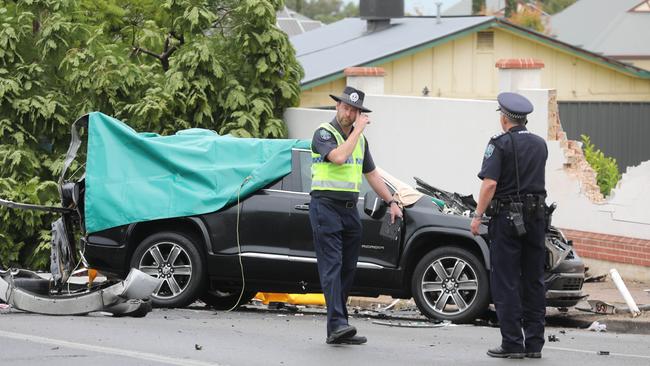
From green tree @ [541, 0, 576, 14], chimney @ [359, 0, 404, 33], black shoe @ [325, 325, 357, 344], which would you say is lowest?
black shoe @ [325, 325, 357, 344]

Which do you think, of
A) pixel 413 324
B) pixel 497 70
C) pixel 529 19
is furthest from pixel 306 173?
pixel 529 19

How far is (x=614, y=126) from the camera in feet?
93.4

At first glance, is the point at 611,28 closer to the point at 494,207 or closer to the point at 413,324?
the point at 413,324

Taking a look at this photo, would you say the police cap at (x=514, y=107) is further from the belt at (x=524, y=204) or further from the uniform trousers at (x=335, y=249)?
the uniform trousers at (x=335, y=249)

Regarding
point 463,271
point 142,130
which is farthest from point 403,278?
point 142,130

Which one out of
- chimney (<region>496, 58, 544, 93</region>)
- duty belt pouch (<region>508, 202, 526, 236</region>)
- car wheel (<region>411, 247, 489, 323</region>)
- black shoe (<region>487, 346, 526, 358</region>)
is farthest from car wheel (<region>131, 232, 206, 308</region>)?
chimney (<region>496, 58, 544, 93</region>)

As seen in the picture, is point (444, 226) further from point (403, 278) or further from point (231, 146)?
point (231, 146)

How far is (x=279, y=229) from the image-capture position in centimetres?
1241

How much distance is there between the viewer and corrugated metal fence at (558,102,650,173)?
2817cm

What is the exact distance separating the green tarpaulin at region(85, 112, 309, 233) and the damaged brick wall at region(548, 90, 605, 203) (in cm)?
452

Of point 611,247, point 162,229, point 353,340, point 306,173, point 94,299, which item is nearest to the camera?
point 353,340

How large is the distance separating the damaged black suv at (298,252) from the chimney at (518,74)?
13.7 feet

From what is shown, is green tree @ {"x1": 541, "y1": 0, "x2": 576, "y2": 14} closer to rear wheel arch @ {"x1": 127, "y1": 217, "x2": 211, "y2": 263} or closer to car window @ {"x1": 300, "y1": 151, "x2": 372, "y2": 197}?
car window @ {"x1": 300, "y1": 151, "x2": 372, "y2": 197}

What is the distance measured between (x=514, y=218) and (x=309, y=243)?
11.7 feet
